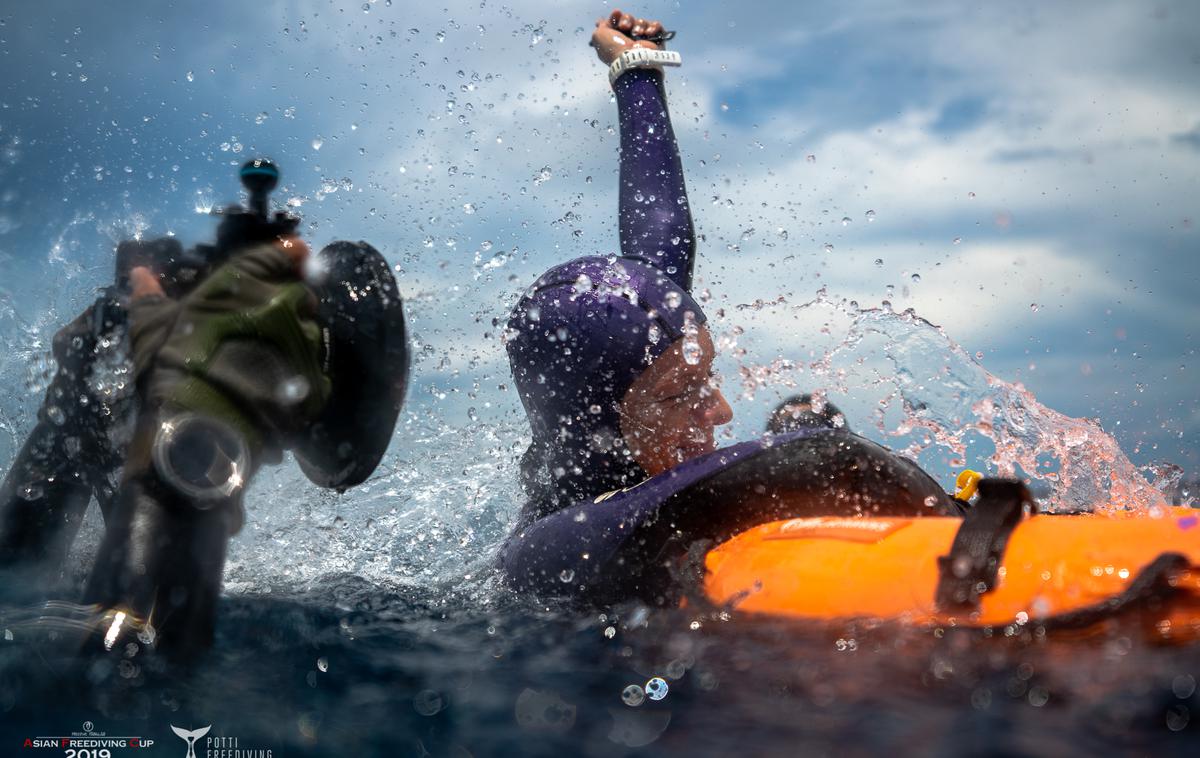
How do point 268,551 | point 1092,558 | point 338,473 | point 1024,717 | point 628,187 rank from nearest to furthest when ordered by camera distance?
1. point 1024,717
2. point 1092,558
3. point 338,473
4. point 268,551
5. point 628,187

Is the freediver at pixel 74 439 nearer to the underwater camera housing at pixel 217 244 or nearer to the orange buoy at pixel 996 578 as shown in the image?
the underwater camera housing at pixel 217 244

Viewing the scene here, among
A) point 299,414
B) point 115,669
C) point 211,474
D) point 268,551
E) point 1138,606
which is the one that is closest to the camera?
point 1138,606

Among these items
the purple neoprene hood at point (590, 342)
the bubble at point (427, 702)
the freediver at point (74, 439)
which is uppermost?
the purple neoprene hood at point (590, 342)

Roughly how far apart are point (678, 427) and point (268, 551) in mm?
1844

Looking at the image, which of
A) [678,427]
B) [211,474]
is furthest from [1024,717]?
[211,474]

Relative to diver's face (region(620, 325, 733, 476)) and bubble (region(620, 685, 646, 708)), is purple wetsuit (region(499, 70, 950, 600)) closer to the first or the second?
diver's face (region(620, 325, 733, 476))

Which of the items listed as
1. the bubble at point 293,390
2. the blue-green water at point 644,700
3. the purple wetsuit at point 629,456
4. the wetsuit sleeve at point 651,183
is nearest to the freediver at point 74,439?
the bubble at point 293,390

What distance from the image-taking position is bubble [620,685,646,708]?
1.66m

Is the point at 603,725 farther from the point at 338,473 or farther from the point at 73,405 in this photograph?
the point at 73,405

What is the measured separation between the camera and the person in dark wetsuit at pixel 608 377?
2814mm

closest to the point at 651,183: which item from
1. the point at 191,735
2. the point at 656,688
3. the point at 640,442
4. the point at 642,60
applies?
the point at 642,60

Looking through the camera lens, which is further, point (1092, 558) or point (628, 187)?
point (628, 187)

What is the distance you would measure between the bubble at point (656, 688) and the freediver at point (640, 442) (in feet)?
1.73

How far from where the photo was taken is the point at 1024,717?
1402 mm
